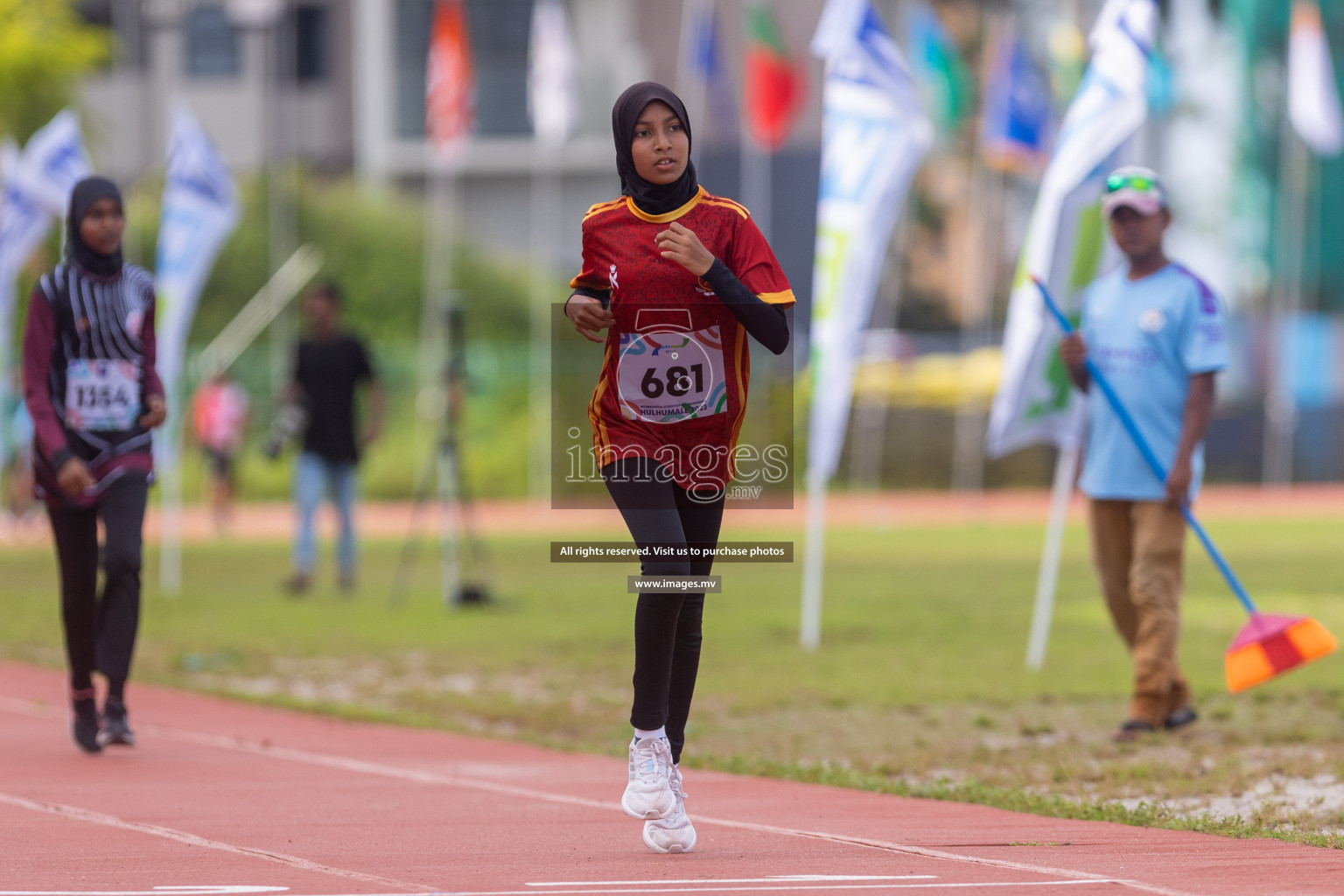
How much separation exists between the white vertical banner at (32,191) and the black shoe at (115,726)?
29.9 feet

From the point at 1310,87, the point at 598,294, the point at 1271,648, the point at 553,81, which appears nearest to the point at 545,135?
the point at 553,81

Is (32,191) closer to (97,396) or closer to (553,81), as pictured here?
(97,396)

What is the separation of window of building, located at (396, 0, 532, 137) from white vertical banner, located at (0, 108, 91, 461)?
25.8 meters

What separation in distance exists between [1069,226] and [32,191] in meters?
10.7

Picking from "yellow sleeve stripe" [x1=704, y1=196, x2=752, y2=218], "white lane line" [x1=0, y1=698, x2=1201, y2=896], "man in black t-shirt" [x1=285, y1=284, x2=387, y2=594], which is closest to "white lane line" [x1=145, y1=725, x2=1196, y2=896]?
"white lane line" [x1=0, y1=698, x2=1201, y2=896]

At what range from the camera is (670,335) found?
5.22m

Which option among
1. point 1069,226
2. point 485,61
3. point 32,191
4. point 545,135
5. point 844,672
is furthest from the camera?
point 485,61

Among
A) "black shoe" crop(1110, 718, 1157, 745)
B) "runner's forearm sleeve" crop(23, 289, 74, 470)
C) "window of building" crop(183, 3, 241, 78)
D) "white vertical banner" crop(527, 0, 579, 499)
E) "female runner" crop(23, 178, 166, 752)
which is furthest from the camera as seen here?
"window of building" crop(183, 3, 241, 78)

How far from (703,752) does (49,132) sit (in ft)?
36.5

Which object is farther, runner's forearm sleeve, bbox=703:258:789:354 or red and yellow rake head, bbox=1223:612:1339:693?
red and yellow rake head, bbox=1223:612:1339:693

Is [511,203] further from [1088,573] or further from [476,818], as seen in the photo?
[476,818]

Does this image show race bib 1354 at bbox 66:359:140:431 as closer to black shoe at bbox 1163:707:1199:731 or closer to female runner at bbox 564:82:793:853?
female runner at bbox 564:82:793:853

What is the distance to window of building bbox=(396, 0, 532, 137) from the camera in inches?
1766

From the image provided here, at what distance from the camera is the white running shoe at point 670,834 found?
5199 mm
